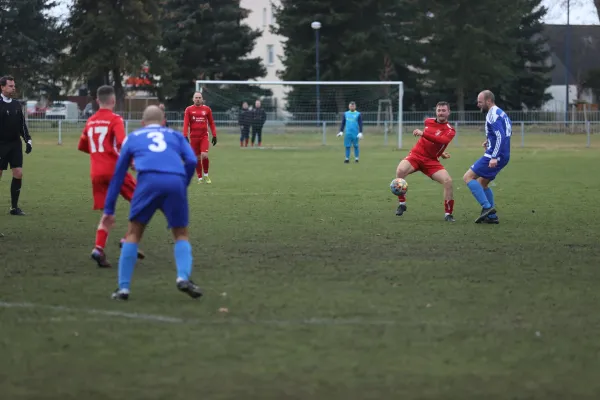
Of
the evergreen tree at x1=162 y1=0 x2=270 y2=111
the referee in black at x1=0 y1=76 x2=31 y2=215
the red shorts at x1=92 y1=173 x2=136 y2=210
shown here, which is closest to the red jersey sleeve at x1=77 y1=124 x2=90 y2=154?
the red shorts at x1=92 y1=173 x2=136 y2=210

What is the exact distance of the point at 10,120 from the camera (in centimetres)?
1498

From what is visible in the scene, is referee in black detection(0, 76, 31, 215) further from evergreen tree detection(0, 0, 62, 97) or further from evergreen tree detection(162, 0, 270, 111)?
evergreen tree detection(0, 0, 62, 97)

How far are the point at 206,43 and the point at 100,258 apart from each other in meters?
57.1

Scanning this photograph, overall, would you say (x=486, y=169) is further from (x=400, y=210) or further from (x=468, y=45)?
(x=468, y=45)

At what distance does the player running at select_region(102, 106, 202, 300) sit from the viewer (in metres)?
7.91

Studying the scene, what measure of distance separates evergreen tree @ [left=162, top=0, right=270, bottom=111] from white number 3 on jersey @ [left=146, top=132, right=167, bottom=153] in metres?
56.9

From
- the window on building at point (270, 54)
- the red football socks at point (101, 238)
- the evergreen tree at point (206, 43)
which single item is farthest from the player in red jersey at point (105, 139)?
the window on building at point (270, 54)

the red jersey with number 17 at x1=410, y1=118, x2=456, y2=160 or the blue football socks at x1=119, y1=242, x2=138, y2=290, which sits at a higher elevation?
the red jersey with number 17 at x1=410, y1=118, x2=456, y2=160

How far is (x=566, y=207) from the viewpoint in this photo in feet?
55.0

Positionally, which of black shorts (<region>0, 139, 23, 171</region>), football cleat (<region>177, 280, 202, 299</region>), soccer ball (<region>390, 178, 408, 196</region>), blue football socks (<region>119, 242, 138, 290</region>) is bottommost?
football cleat (<region>177, 280, 202, 299</region>)

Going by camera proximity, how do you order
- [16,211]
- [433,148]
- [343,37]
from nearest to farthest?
[433,148] → [16,211] → [343,37]

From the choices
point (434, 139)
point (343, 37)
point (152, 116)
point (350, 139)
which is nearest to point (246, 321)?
point (152, 116)

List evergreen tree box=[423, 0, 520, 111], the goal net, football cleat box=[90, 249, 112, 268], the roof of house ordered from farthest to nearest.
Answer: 1. the roof of house
2. evergreen tree box=[423, 0, 520, 111]
3. the goal net
4. football cleat box=[90, 249, 112, 268]

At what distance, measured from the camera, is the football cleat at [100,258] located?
32.3 ft
